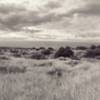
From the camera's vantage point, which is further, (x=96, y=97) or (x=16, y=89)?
(x=16, y=89)

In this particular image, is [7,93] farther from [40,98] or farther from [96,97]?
[96,97]

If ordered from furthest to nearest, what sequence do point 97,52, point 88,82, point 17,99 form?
1. point 97,52
2. point 88,82
3. point 17,99

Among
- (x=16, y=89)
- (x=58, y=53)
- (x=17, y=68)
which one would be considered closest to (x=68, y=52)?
(x=58, y=53)

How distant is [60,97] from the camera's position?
6.38 meters

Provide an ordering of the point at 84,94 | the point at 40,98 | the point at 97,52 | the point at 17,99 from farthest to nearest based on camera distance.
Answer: the point at 97,52 < the point at 84,94 < the point at 40,98 < the point at 17,99

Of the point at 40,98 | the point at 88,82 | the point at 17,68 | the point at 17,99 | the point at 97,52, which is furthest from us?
the point at 97,52

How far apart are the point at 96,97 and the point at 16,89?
8.19 ft

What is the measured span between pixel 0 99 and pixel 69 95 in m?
1.99

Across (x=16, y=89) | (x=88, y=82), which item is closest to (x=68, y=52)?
(x=88, y=82)

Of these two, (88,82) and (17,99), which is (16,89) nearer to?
(17,99)

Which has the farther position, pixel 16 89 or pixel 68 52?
pixel 68 52

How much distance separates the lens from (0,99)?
5.98m

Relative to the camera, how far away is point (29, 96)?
6.39 meters

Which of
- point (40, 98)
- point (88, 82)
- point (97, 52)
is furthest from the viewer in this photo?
point (97, 52)
